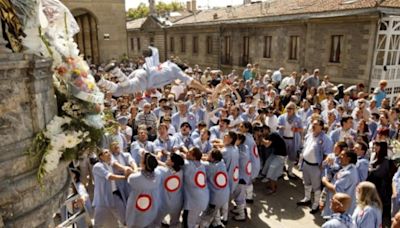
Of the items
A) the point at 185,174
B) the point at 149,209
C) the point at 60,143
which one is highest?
the point at 60,143

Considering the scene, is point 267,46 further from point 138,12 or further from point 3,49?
point 138,12

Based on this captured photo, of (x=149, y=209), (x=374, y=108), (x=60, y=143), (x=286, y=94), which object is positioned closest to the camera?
(x=60, y=143)

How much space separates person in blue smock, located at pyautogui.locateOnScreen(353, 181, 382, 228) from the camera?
466cm

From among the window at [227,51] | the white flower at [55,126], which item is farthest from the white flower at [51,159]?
the window at [227,51]

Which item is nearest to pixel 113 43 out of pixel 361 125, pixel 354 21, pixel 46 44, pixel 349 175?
pixel 354 21

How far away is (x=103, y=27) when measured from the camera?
24109mm

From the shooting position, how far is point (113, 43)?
981 inches

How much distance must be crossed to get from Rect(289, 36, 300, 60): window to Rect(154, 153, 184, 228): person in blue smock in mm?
18082

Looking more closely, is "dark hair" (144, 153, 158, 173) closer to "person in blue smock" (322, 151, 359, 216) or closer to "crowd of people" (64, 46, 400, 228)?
"crowd of people" (64, 46, 400, 228)

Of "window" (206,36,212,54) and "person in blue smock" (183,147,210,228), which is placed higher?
"window" (206,36,212,54)

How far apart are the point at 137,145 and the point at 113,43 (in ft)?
62.4

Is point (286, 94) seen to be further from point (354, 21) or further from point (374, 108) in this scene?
point (354, 21)

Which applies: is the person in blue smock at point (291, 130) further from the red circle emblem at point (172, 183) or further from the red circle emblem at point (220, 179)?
the red circle emblem at point (172, 183)

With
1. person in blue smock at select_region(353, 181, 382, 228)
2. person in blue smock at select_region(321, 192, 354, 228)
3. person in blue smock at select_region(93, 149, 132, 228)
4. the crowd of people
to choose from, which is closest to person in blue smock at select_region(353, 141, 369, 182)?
the crowd of people
